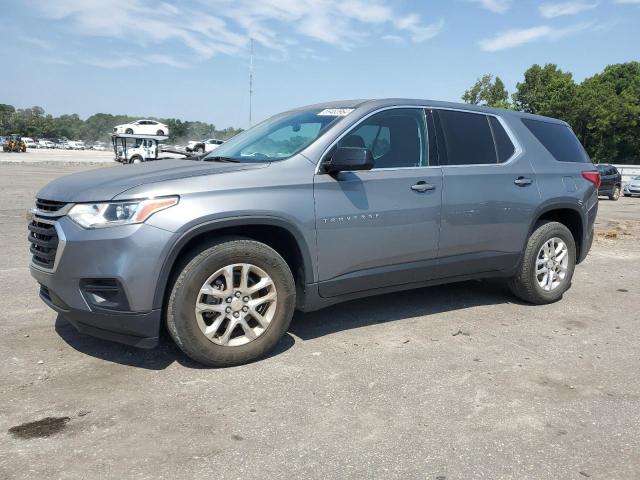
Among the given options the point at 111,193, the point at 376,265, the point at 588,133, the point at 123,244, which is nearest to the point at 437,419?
the point at 376,265

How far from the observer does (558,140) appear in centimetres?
544

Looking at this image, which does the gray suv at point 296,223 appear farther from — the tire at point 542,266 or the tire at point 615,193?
the tire at point 615,193

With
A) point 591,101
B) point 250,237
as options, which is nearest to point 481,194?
point 250,237

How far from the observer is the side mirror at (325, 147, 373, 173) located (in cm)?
367

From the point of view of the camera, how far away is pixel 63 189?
349cm

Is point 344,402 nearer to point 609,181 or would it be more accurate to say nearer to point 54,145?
point 609,181

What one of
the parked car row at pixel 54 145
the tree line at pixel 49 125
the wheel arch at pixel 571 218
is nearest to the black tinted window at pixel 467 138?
the wheel arch at pixel 571 218

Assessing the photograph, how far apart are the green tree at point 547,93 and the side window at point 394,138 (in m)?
45.5

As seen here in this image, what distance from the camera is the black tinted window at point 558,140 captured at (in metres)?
5.27

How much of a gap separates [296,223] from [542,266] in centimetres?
277

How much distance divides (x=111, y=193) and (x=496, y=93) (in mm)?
55366

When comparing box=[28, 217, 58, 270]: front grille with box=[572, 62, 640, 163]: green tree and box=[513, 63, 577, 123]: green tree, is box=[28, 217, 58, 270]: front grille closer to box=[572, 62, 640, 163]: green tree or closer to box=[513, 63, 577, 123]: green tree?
box=[513, 63, 577, 123]: green tree

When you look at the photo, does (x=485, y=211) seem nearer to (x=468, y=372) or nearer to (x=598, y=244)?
(x=468, y=372)

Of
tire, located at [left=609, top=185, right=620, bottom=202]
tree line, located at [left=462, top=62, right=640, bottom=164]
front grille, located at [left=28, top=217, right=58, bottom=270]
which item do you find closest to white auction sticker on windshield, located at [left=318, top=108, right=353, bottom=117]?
front grille, located at [left=28, top=217, right=58, bottom=270]
